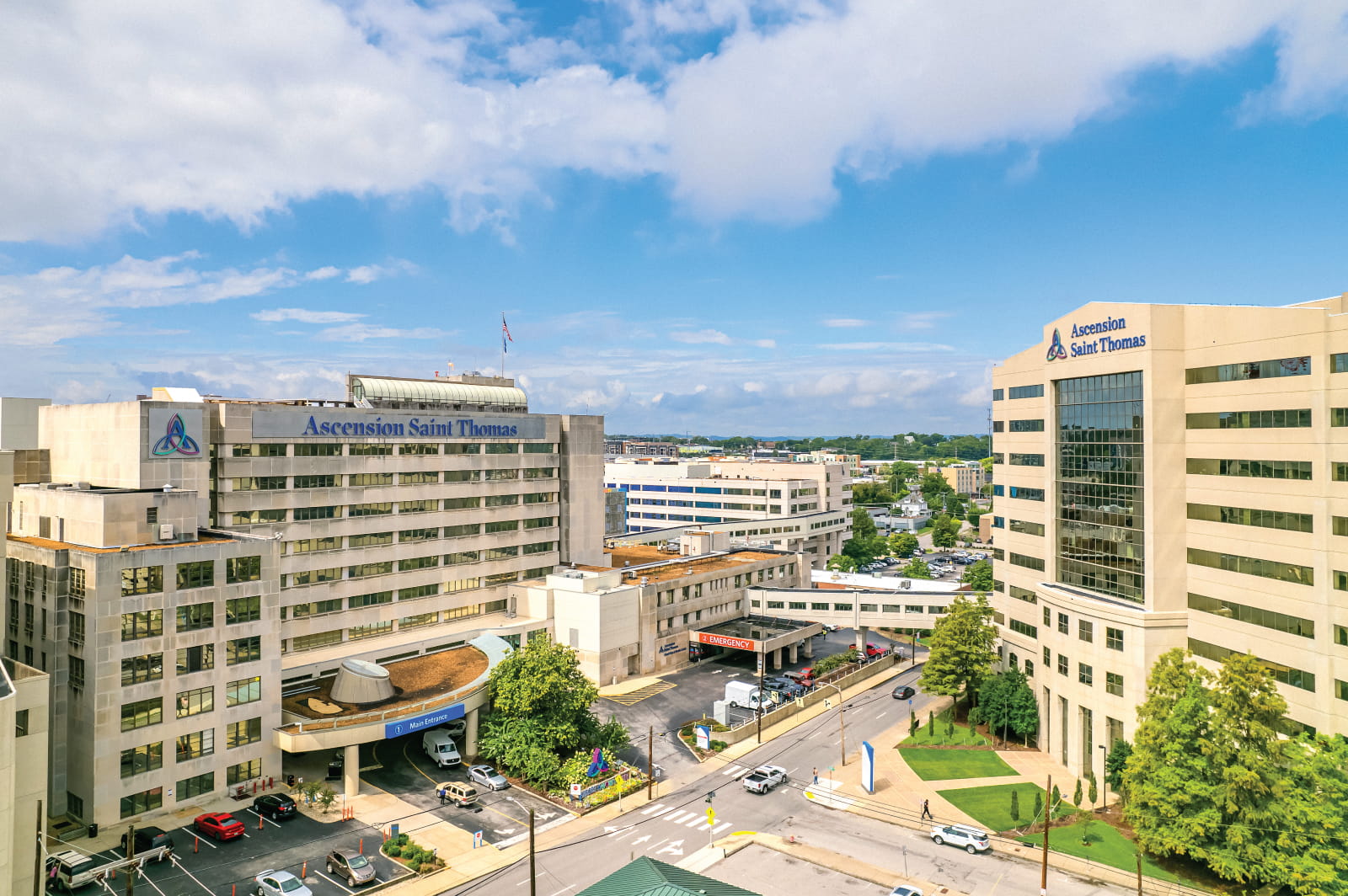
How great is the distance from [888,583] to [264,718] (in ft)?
297

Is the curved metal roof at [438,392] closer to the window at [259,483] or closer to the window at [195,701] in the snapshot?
the window at [259,483]

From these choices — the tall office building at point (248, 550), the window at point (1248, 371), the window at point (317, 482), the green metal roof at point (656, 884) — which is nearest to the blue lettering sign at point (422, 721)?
the tall office building at point (248, 550)

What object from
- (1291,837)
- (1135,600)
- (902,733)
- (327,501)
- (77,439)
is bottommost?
(902,733)

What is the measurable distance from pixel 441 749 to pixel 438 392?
4470cm

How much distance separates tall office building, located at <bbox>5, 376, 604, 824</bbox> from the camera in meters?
58.0

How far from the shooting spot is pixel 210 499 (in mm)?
77250

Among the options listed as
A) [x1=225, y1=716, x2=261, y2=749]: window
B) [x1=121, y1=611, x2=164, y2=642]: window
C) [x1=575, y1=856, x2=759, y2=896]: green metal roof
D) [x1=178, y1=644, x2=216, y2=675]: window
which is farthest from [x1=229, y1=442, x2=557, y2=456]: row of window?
[x1=575, y1=856, x2=759, y2=896]: green metal roof

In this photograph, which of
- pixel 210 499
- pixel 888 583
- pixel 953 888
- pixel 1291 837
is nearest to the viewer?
pixel 1291 837

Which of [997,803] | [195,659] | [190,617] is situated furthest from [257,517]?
[997,803]

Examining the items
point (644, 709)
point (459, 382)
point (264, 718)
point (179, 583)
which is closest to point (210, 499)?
point (179, 583)

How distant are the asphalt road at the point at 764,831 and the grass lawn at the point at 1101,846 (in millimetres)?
3750

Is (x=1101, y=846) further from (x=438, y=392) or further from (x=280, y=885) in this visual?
(x=438, y=392)

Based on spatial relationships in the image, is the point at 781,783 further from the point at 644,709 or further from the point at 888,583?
the point at 888,583

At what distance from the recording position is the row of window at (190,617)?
58219 millimetres
